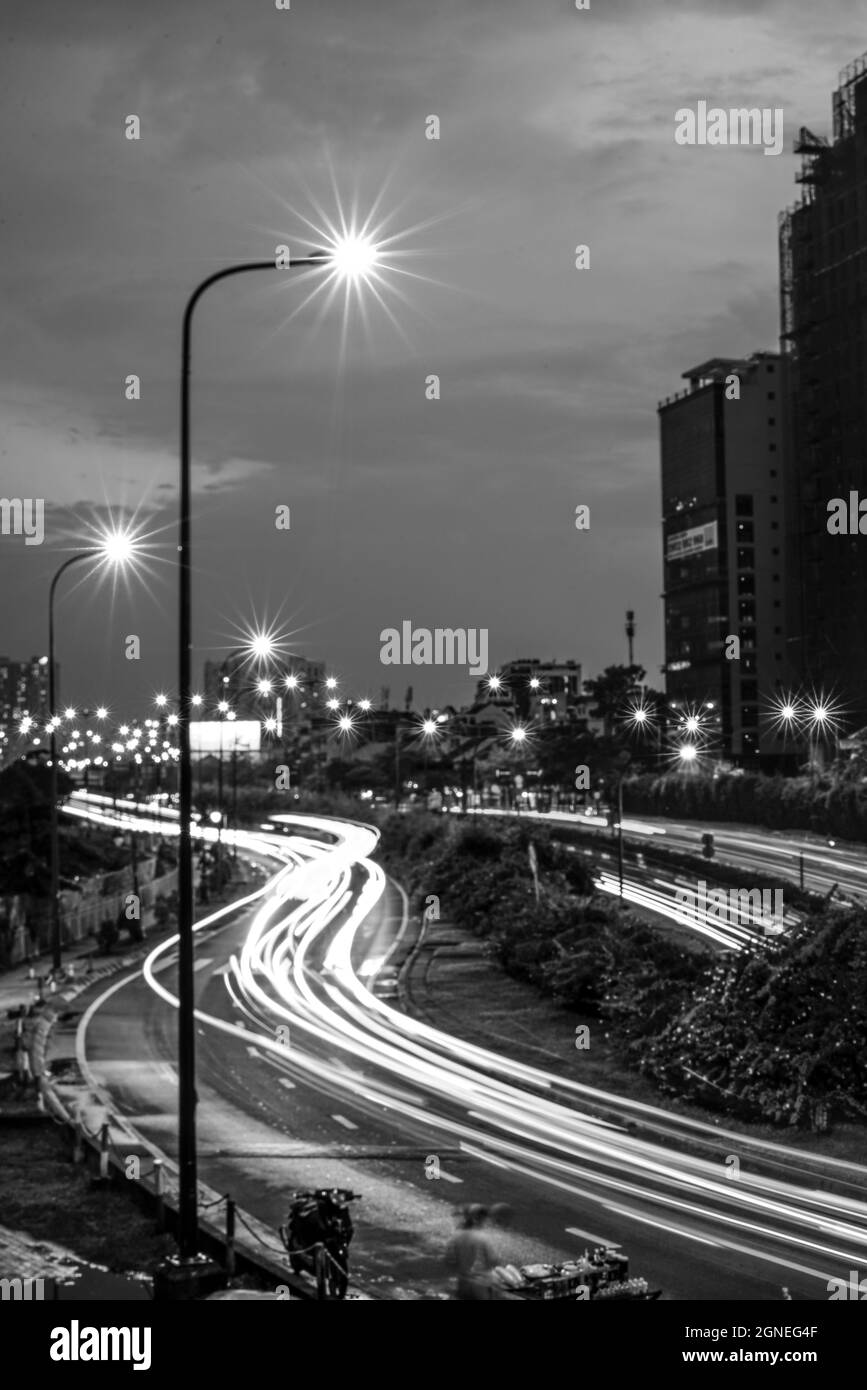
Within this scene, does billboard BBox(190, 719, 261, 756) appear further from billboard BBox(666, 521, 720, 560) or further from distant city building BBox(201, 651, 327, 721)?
billboard BBox(666, 521, 720, 560)

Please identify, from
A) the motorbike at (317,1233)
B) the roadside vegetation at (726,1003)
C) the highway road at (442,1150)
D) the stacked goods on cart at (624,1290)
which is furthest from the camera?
the roadside vegetation at (726,1003)

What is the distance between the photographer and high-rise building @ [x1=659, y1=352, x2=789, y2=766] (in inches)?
3959

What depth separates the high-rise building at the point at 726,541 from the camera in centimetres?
10056

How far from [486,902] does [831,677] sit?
46849 mm

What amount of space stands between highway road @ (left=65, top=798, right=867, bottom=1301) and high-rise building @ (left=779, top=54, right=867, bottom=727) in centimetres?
5865

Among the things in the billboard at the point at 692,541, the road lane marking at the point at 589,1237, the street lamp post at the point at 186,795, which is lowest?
the road lane marking at the point at 589,1237

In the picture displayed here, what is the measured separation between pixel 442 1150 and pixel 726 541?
91329mm

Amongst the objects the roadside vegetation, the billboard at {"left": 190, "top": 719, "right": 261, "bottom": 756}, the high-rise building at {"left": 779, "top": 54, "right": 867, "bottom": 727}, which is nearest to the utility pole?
the high-rise building at {"left": 779, "top": 54, "right": 867, "bottom": 727}

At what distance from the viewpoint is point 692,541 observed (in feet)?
358

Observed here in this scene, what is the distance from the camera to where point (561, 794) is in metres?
92.6

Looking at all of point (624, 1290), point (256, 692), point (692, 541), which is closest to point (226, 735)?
point (256, 692)

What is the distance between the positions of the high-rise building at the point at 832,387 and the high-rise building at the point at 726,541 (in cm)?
810

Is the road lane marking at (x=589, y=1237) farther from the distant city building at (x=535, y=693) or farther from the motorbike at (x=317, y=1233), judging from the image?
the distant city building at (x=535, y=693)

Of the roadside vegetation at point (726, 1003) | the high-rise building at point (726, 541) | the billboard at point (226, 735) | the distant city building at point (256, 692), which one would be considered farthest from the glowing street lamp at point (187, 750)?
the high-rise building at point (726, 541)
